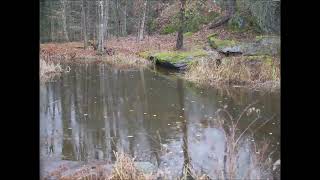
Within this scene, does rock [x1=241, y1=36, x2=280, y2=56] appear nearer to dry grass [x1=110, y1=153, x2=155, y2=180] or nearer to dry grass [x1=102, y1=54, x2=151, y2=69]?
dry grass [x1=102, y1=54, x2=151, y2=69]

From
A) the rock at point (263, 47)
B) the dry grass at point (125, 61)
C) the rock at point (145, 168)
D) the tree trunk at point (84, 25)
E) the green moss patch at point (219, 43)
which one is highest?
the tree trunk at point (84, 25)

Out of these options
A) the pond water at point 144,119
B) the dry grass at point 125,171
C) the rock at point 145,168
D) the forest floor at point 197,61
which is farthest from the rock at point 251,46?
the dry grass at point 125,171

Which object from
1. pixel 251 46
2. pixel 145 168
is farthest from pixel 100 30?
pixel 145 168

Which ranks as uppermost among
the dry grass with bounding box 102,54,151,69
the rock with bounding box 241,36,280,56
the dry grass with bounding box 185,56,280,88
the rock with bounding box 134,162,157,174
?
the rock with bounding box 241,36,280,56

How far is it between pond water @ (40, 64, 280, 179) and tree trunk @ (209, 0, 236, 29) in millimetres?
4198

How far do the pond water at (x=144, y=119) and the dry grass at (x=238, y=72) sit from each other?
333 mm

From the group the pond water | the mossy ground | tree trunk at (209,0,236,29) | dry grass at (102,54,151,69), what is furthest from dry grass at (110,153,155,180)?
tree trunk at (209,0,236,29)

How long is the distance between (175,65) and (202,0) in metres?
3.31

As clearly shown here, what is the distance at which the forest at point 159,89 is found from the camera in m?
3.69

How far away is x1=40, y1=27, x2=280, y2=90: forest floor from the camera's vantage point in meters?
7.57

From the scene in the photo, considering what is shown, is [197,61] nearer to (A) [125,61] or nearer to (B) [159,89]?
Result: (B) [159,89]

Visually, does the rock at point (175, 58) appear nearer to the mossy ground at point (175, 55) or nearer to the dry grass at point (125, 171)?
the mossy ground at point (175, 55)
